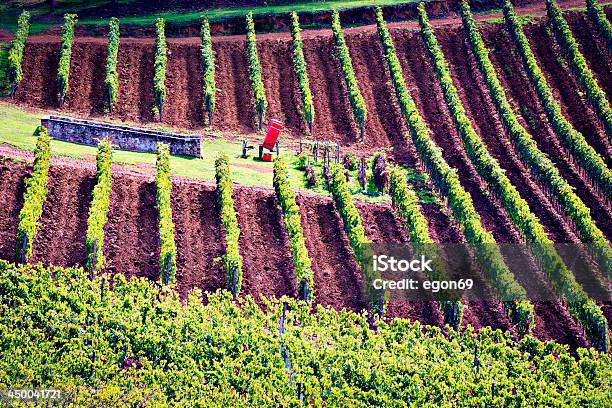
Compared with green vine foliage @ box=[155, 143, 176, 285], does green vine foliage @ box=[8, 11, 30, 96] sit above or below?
above

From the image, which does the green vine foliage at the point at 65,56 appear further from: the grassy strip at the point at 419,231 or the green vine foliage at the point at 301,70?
the grassy strip at the point at 419,231

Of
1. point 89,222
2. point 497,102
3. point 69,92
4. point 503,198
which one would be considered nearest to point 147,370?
point 89,222

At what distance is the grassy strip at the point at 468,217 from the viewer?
56934 millimetres

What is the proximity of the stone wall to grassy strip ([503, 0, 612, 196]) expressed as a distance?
1086 inches

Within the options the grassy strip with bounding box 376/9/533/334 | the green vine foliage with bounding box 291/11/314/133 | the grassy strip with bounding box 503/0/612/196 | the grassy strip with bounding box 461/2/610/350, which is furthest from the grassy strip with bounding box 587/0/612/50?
the grassy strip with bounding box 461/2/610/350

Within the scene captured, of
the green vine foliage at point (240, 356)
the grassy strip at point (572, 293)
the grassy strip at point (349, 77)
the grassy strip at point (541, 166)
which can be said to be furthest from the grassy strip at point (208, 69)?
the grassy strip at point (572, 293)

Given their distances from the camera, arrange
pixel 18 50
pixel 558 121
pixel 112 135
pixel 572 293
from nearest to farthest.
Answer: pixel 572 293, pixel 112 135, pixel 558 121, pixel 18 50

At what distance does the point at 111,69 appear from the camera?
78375mm

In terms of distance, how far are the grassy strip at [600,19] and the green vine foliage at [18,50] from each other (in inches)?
1932

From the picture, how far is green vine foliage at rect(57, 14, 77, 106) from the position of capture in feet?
251

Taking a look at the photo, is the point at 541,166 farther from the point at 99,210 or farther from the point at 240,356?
the point at 99,210

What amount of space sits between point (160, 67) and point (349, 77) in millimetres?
15311

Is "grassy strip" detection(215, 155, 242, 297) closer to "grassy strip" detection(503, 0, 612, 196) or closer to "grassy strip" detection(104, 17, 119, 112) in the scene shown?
"grassy strip" detection(104, 17, 119, 112)

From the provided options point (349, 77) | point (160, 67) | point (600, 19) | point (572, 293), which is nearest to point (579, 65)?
point (600, 19)
